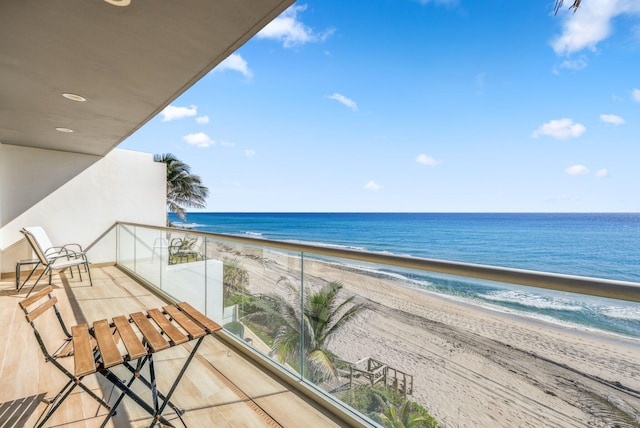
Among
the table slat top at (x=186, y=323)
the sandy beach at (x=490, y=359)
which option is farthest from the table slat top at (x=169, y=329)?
the sandy beach at (x=490, y=359)

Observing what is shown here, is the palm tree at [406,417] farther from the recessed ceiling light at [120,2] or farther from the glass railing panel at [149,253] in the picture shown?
the glass railing panel at [149,253]

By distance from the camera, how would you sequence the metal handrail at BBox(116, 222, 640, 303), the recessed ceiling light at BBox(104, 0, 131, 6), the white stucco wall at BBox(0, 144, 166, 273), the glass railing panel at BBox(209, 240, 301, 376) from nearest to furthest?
the metal handrail at BBox(116, 222, 640, 303)
the recessed ceiling light at BBox(104, 0, 131, 6)
the glass railing panel at BBox(209, 240, 301, 376)
the white stucco wall at BBox(0, 144, 166, 273)

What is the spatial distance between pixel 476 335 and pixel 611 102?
1437 inches

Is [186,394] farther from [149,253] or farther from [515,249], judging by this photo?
[515,249]

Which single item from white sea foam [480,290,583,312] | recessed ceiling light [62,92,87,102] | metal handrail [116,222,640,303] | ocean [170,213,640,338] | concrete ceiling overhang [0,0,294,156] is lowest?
ocean [170,213,640,338]

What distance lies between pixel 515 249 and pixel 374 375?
2793 cm

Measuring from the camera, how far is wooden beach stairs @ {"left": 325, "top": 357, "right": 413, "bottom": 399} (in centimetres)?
152

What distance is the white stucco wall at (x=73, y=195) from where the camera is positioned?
18.5 ft

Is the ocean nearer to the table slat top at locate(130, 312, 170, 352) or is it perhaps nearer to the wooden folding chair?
the table slat top at locate(130, 312, 170, 352)

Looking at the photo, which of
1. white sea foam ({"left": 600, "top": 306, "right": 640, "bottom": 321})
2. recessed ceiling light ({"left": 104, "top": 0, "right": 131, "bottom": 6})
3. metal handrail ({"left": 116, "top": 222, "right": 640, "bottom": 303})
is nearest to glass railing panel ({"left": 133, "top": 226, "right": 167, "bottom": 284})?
recessed ceiling light ({"left": 104, "top": 0, "right": 131, "bottom": 6})

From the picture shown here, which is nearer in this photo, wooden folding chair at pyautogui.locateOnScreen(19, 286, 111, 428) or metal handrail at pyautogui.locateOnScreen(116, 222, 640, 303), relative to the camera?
metal handrail at pyautogui.locateOnScreen(116, 222, 640, 303)

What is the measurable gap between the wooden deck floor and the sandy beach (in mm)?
581

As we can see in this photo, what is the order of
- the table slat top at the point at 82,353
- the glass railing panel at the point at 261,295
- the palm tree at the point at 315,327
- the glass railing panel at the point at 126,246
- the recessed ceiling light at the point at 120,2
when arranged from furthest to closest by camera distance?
the glass railing panel at the point at 126,246 < the glass railing panel at the point at 261,295 < the palm tree at the point at 315,327 < the recessed ceiling light at the point at 120,2 < the table slat top at the point at 82,353

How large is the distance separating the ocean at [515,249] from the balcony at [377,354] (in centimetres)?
2
